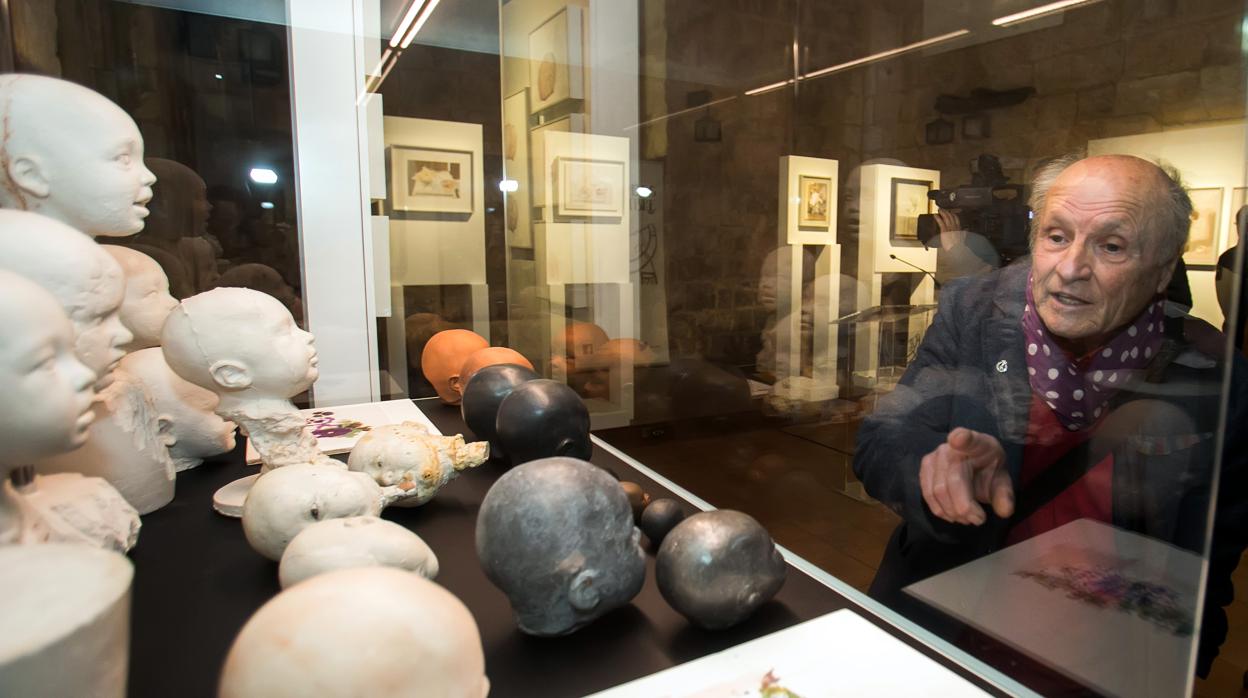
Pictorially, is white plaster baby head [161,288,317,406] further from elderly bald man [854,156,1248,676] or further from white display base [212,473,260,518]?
elderly bald man [854,156,1248,676]

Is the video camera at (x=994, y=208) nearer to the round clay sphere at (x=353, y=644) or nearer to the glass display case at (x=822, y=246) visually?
the glass display case at (x=822, y=246)

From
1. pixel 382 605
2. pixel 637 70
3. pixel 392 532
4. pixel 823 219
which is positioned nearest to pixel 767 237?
pixel 823 219

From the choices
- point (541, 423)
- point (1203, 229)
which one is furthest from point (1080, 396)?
point (541, 423)

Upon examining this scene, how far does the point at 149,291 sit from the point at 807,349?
202cm

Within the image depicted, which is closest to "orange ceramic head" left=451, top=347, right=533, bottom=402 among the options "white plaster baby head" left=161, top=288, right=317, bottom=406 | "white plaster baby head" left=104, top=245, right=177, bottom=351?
"white plaster baby head" left=161, top=288, right=317, bottom=406

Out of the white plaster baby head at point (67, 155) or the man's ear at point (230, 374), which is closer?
the white plaster baby head at point (67, 155)

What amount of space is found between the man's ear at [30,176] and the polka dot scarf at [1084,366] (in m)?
2.04

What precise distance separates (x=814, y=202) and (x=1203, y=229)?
1.12 m

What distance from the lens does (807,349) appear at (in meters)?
2.25

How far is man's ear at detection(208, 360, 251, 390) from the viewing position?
1.64 metres

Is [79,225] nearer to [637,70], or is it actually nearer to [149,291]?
[149,291]

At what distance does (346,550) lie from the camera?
1.13 metres

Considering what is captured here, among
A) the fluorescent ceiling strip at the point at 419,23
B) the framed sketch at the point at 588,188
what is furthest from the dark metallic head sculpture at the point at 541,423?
the fluorescent ceiling strip at the point at 419,23

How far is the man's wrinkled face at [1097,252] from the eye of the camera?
113cm
